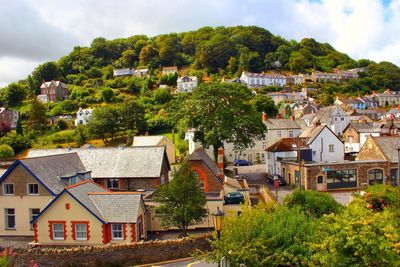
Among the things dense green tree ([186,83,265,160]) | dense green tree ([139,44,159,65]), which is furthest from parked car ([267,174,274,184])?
dense green tree ([139,44,159,65])

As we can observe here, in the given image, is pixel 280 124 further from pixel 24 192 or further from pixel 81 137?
pixel 24 192

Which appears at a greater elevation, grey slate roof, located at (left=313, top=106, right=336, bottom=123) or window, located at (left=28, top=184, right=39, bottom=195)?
grey slate roof, located at (left=313, top=106, right=336, bottom=123)

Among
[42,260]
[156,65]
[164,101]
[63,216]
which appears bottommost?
[42,260]

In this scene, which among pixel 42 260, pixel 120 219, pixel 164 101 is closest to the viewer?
pixel 42 260

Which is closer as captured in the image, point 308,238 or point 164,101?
point 308,238

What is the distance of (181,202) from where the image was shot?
2631cm

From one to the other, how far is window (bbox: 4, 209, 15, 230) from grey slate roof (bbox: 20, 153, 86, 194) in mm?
3586

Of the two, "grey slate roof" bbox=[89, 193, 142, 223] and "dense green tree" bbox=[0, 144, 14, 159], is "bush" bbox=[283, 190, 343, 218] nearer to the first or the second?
"grey slate roof" bbox=[89, 193, 142, 223]

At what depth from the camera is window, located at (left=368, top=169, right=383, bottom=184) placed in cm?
4441

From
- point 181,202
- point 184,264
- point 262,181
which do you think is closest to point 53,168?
point 181,202

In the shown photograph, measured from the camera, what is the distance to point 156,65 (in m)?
187

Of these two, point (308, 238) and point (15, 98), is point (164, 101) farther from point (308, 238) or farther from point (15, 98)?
point (308, 238)

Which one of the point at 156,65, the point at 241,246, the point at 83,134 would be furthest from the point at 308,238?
the point at 156,65

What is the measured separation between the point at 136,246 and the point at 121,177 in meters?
12.2
